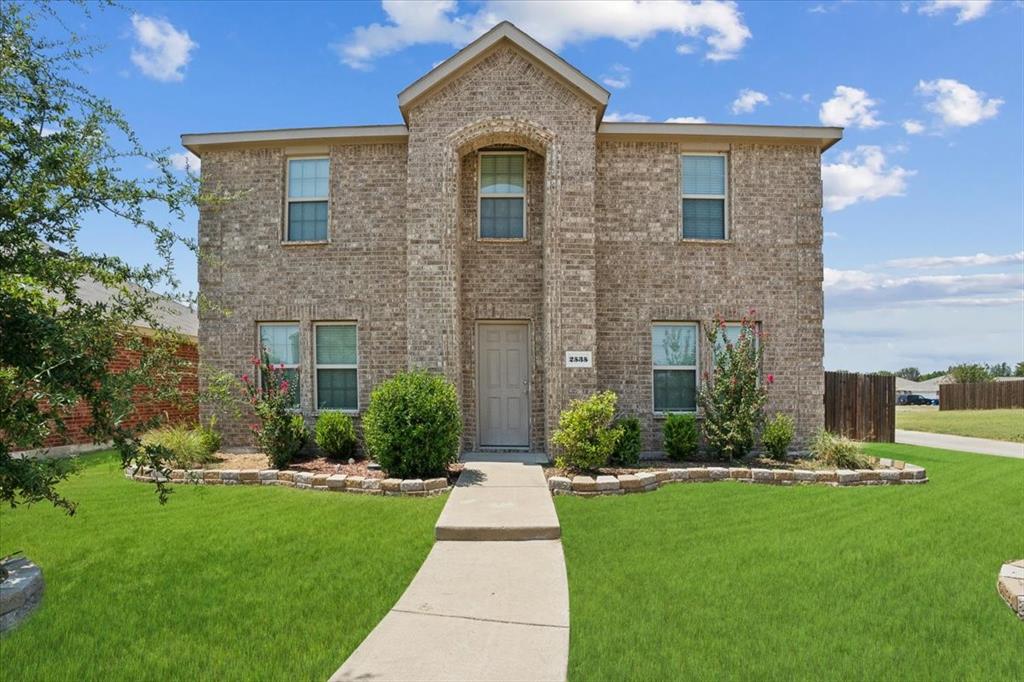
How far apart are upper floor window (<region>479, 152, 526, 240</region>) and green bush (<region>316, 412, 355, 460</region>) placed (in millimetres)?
4333

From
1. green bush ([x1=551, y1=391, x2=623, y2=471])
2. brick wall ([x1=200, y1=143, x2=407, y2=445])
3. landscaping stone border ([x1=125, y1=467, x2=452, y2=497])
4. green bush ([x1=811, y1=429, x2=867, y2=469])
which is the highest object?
brick wall ([x1=200, y1=143, x2=407, y2=445])

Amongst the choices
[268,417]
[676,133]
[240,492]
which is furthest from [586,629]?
[676,133]

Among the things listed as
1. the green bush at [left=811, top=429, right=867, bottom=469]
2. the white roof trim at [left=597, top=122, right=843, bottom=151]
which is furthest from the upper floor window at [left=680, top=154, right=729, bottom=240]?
the green bush at [left=811, top=429, right=867, bottom=469]

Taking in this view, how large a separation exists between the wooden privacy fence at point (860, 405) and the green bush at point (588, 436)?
7.59m

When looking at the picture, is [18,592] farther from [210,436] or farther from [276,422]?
[210,436]

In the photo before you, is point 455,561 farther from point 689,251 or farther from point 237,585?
point 689,251

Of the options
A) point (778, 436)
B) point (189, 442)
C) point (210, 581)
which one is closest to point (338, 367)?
point (189, 442)

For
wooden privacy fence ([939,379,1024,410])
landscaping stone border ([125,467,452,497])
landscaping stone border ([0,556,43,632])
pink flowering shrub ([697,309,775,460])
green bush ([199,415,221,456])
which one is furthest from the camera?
wooden privacy fence ([939,379,1024,410])

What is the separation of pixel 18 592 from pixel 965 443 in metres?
19.2

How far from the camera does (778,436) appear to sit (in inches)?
439

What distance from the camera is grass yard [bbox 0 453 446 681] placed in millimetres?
4004

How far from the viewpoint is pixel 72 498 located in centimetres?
884

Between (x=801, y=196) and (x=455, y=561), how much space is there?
1006 centimetres

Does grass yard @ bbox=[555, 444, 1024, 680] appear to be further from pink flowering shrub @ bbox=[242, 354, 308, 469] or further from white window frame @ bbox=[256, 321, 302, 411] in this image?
white window frame @ bbox=[256, 321, 302, 411]
